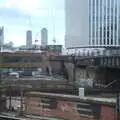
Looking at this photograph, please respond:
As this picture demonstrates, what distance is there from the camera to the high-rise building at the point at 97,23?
3012 inches

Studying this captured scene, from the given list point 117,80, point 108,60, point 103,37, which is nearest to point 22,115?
point 108,60

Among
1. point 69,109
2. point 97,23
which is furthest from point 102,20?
point 69,109

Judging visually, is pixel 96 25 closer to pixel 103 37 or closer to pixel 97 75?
pixel 103 37

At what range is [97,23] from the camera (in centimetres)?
7762

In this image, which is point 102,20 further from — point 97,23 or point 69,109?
point 69,109

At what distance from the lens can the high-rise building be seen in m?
76.5

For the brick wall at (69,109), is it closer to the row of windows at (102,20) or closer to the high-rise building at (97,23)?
the high-rise building at (97,23)

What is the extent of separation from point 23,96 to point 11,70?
38.1m

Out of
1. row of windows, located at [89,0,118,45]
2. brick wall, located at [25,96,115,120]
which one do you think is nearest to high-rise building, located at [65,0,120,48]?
row of windows, located at [89,0,118,45]

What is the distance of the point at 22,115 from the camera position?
19.9m

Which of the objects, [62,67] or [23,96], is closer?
[23,96]

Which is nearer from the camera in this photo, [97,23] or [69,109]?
[69,109]

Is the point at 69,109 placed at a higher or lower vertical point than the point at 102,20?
lower

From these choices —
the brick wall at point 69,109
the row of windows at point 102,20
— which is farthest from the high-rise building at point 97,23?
the brick wall at point 69,109
